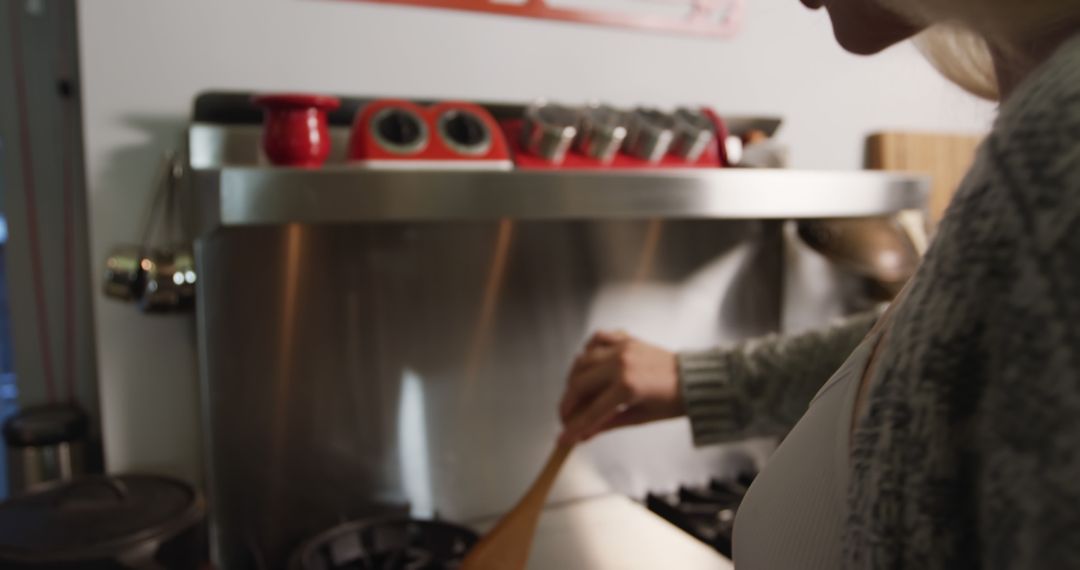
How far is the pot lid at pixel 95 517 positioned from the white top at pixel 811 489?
547 mm

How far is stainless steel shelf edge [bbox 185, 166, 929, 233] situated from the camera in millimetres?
626

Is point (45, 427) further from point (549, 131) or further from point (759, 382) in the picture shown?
point (759, 382)

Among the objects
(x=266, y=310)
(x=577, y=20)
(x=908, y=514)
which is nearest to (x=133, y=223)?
(x=266, y=310)

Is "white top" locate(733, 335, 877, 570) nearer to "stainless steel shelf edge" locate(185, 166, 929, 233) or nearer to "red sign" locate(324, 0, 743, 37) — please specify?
"stainless steel shelf edge" locate(185, 166, 929, 233)

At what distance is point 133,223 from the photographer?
2.84 ft

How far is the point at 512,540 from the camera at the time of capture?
760 millimetres

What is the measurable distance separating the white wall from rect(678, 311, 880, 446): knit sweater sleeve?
26 centimetres

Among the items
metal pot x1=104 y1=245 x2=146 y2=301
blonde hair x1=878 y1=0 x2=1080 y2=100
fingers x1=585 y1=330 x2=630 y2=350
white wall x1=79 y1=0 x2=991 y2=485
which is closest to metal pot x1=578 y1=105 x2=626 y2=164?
white wall x1=79 y1=0 x2=991 y2=485

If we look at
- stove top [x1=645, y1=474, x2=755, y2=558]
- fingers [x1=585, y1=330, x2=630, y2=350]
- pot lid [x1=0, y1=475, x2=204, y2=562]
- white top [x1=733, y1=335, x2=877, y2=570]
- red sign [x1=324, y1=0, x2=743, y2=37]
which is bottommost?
stove top [x1=645, y1=474, x2=755, y2=558]

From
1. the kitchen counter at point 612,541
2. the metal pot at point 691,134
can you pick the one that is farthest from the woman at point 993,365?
the metal pot at point 691,134

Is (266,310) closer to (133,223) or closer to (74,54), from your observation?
(133,223)

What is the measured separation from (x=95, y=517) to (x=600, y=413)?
0.49m

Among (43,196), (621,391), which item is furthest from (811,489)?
(43,196)

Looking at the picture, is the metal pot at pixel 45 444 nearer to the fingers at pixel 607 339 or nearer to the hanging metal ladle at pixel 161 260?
the hanging metal ladle at pixel 161 260
